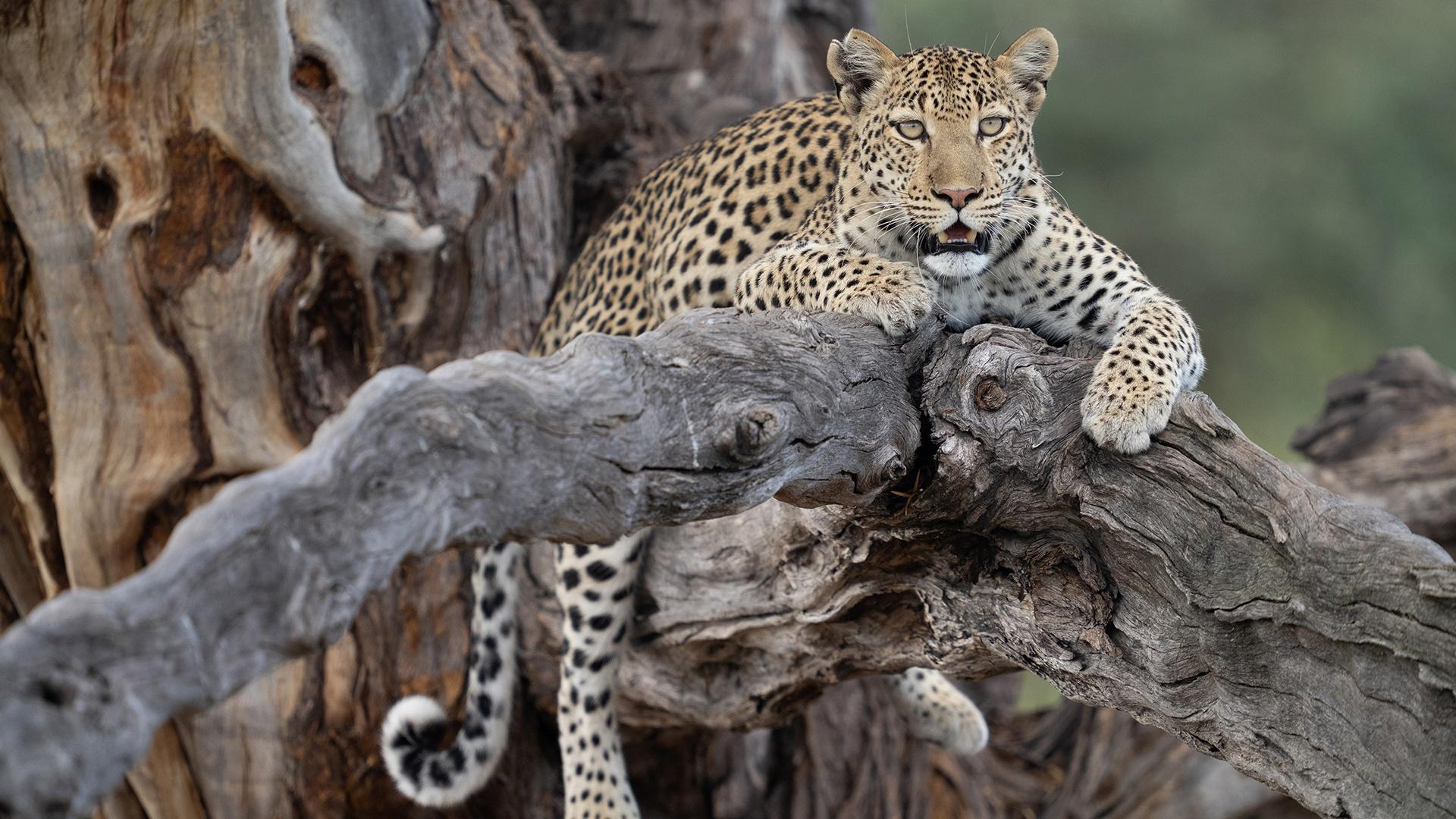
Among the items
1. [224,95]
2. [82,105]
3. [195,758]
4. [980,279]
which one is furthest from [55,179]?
[980,279]

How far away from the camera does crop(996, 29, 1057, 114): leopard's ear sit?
13.8 ft

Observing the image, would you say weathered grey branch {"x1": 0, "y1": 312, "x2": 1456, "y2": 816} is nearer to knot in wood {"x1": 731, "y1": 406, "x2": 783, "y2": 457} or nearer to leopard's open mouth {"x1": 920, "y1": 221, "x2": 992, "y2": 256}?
knot in wood {"x1": 731, "y1": 406, "x2": 783, "y2": 457}

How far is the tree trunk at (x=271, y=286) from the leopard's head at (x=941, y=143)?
5.61 feet

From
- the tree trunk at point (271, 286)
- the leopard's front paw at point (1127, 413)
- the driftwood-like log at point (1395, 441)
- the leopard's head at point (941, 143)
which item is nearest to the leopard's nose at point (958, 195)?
the leopard's head at point (941, 143)

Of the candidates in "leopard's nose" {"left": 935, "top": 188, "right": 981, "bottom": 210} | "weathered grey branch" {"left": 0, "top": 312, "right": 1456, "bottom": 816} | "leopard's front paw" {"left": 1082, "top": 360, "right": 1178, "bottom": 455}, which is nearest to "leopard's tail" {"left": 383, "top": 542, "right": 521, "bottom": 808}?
"weathered grey branch" {"left": 0, "top": 312, "right": 1456, "bottom": 816}

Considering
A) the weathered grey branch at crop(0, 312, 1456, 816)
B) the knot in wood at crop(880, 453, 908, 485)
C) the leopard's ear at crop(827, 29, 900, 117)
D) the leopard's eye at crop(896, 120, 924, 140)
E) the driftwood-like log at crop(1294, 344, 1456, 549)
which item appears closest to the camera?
the weathered grey branch at crop(0, 312, 1456, 816)

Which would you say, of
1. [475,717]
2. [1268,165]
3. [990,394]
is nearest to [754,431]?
[990,394]

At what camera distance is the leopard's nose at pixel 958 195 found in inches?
154

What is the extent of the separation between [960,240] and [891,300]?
0.48m

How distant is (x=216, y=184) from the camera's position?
472 centimetres

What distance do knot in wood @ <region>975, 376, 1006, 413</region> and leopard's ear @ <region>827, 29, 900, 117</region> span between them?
131 centimetres

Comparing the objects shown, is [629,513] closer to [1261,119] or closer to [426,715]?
[426,715]

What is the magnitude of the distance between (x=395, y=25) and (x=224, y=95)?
0.74 metres

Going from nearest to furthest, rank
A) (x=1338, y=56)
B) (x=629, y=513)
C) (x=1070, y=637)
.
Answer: (x=629, y=513)
(x=1070, y=637)
(x=1338, y=56)
